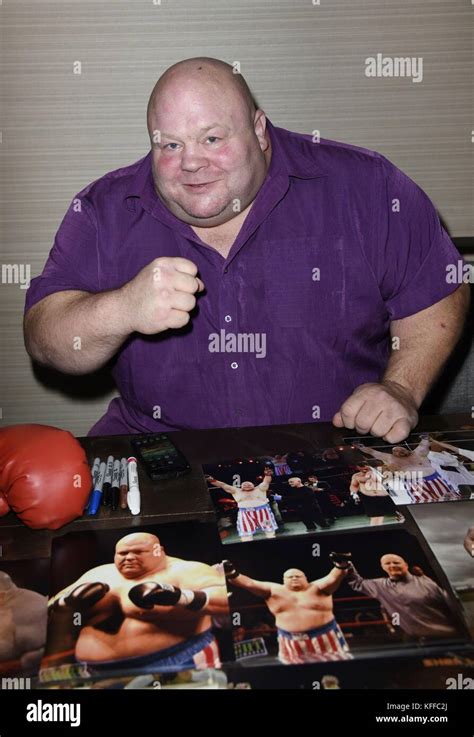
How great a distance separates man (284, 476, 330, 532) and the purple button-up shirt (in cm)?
37

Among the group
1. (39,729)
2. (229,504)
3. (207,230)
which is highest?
(207,230)

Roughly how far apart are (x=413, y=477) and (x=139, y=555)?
14.6 inches

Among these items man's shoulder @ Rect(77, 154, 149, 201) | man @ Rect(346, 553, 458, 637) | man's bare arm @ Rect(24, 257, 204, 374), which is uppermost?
man's shoulder @ Rect(77, 154, 149, 201)

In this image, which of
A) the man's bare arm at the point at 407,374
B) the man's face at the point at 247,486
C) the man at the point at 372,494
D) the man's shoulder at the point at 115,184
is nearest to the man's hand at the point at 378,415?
the man's bare arm at the point at 407,374

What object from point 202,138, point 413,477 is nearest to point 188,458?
point 413,477

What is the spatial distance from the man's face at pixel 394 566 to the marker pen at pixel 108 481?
343 millimetres

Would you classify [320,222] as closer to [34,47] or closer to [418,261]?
[418,261]

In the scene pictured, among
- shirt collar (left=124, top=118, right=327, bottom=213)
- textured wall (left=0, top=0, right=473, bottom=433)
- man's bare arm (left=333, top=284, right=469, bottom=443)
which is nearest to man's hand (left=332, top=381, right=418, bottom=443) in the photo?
man's bare arm (left=333, top=284, right=469, bottom=443)

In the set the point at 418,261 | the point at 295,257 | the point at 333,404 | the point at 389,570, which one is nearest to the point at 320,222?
the point at 295,257

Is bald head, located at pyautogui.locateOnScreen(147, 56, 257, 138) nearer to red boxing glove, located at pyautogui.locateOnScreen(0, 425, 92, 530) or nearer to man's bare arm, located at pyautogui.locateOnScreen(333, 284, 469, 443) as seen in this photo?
man's bare arm, located at pyautogui.locateOnScreen(333, 284, 469, 443)

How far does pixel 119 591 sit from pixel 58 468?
0.60 ft

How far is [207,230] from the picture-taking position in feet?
4.41

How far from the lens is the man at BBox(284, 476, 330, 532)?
0.92 m

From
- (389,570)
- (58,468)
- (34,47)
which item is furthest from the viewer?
(34,47)
